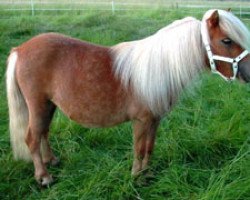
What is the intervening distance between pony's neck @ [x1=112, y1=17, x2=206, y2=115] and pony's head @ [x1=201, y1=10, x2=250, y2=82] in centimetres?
8

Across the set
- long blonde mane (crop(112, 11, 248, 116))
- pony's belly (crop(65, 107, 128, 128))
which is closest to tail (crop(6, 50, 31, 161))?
pony's belly (crop(65, 107, 128, 128))

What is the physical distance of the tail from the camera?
10.5 feet

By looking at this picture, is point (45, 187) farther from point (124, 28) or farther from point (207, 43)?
point (124, 28)

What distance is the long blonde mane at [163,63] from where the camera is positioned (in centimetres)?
265

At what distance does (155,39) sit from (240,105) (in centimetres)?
188

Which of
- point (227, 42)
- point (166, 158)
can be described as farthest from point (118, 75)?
point (166, 158)

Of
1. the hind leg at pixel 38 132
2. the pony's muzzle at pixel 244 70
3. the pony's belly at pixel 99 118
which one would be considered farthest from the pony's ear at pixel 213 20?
the hind leg at pixel 38 132

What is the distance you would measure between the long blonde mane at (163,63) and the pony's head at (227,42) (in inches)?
2.6

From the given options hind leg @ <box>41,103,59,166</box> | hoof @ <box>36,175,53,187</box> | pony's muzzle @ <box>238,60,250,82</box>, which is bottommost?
hoof @ <box>36,175,53,187</box>

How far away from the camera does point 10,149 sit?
3.58 metres

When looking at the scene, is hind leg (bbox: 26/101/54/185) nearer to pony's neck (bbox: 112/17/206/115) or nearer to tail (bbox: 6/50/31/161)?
tail (bbox: 6/50/31/161)

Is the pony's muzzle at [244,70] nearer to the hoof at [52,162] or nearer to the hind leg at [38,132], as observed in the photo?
the hind leg at [38,132]

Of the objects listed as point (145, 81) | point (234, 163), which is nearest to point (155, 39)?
point (145, 81)

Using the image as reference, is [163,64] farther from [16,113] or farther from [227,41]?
[16,113]
